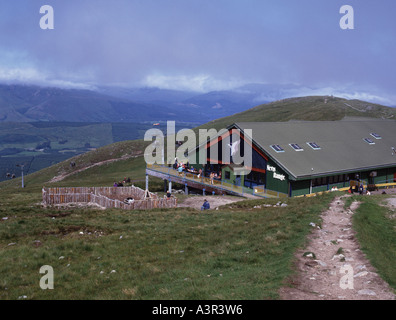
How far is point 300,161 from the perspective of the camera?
42281 mm

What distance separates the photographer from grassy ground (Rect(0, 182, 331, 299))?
515 inches

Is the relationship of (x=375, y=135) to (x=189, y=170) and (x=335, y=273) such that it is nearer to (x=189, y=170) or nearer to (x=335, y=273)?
(x=189, y=170)

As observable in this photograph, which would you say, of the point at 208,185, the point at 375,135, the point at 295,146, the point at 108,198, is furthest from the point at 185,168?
the point at 375,135

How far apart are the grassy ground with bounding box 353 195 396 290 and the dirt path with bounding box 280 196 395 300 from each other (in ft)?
1.10

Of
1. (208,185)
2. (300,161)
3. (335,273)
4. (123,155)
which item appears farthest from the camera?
(123,155)

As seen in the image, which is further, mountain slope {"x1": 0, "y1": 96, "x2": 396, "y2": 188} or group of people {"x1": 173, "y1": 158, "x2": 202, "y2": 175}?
mountain slope {"x1": 0, "y1": 96, "x2": 396, "y2": 188}

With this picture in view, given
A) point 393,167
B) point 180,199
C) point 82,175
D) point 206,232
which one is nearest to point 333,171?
point 393,167

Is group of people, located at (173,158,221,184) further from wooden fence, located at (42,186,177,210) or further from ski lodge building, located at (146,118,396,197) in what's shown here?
wooden fence, located at (42,186,177,210)

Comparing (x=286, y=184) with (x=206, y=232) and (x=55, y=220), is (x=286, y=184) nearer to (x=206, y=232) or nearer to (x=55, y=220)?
(x=206, y=232)

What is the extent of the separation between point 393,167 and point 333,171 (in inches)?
573

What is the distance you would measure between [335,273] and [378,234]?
298 inches

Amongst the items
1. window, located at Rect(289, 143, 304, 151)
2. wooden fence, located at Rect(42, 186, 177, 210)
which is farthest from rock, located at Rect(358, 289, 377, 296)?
window, located at Rect(289, 143, 304, 151)

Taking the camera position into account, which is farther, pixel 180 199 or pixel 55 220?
pixel 180 199
